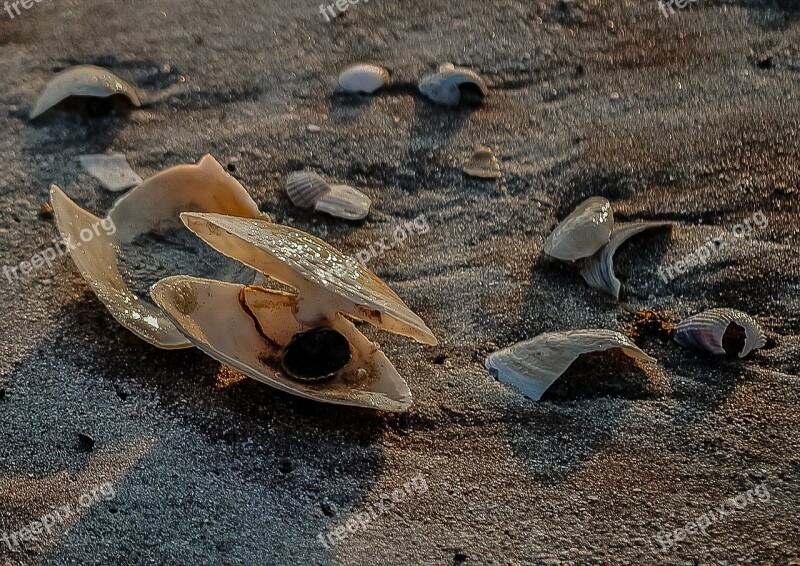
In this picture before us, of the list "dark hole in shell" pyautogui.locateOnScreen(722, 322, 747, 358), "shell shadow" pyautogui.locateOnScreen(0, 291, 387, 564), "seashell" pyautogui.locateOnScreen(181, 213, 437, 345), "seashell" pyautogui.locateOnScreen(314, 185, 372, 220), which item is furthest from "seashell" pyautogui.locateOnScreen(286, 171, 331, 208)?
"dark hole in shell" pyautogui.locateOnScreen(722, 322, 747, 358)

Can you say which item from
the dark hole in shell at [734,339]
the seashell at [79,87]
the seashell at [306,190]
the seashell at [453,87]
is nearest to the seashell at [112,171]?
the seashell at [79,87]

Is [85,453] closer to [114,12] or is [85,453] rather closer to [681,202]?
[681,202]

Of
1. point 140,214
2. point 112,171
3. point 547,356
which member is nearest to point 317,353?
point 547,356

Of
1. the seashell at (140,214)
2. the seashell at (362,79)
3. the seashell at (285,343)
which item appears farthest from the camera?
the seashell at (362,79)
